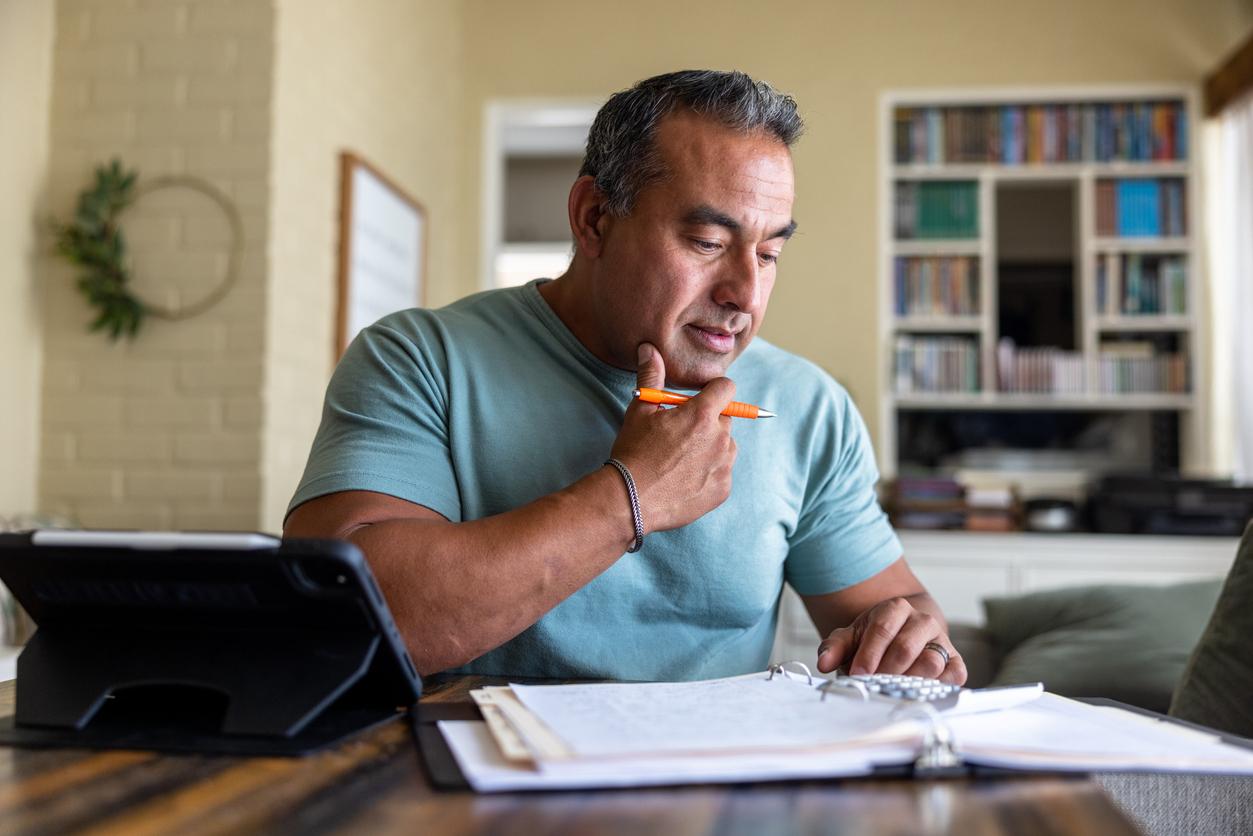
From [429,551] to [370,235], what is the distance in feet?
9.96

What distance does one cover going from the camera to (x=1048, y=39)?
16.0ft

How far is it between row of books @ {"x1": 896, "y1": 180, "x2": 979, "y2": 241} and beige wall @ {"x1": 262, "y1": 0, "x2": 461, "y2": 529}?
203 centimetres

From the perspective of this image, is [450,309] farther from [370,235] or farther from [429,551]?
[370,235]

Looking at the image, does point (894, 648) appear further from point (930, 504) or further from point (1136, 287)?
point (1136, 287)

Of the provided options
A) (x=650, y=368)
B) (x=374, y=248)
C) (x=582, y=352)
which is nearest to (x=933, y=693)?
(x=650, y=368)

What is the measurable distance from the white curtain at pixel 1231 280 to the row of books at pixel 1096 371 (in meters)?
0.17

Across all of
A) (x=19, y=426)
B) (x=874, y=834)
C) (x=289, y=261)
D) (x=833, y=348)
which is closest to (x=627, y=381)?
(x=874, y=834)

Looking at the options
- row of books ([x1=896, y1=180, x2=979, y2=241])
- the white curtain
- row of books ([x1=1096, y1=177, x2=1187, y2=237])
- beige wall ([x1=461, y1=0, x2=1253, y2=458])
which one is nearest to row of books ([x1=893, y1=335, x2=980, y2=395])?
beige wall ([x1=461, y1=0, x2=1253, y2=458])

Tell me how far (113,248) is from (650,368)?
227cm

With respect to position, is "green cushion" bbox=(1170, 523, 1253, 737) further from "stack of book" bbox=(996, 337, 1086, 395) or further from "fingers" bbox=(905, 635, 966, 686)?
"stack of book" bbox=(996, 337, 1086, 395)

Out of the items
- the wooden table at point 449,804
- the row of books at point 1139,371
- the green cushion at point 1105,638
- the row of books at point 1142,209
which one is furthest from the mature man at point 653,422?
the row of books at point 1142,209

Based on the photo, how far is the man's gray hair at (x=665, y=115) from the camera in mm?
1358

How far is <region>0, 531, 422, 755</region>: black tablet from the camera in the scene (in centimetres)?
71

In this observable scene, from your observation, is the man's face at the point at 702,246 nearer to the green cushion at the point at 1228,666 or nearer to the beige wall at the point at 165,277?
the green cushion at the point at 1228,666
